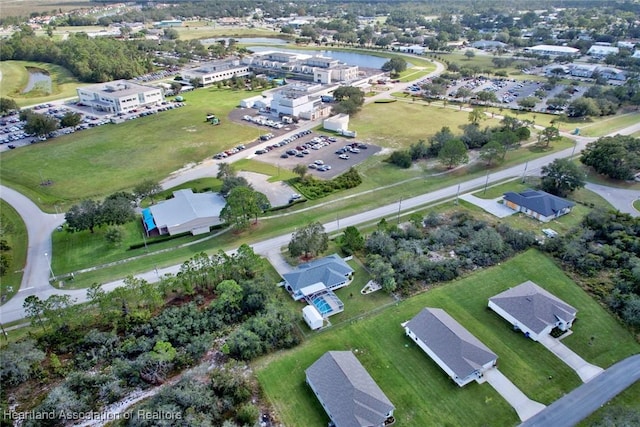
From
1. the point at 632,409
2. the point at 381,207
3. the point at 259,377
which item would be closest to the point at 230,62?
the point at 381,207

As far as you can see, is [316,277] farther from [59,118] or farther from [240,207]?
[59,118]

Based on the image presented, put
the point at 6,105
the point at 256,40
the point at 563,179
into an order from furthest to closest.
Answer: the point at 256,40
the point at 6,105
the point at 563,179

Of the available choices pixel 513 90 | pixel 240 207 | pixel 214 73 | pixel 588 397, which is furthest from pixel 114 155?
pixel 513 90

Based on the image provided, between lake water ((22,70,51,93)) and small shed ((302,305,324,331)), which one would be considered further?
lake water ((22,70,51,93))

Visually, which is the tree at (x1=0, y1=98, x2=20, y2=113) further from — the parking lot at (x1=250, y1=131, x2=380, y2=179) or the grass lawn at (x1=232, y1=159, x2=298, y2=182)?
the parking lot at (x1=250, y1=131, x2=380, y2=179)

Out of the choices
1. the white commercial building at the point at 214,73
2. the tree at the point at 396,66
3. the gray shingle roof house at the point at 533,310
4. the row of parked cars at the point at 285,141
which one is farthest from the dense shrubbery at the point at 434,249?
the white commercial building at the point at 214,73

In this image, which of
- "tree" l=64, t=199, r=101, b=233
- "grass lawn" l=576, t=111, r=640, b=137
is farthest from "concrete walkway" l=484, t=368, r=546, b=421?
"grass lawn" l=576, t=111, r=640, b=137
